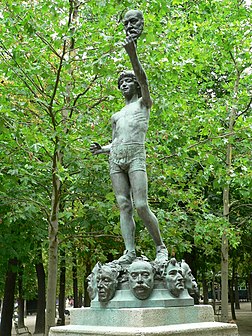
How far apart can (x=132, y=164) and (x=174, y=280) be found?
1.53 m

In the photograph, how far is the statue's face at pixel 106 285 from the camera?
245 inches

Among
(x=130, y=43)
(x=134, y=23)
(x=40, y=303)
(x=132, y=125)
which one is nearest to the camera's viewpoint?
(x=130, y=43)

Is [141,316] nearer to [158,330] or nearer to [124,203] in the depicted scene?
[158,330]

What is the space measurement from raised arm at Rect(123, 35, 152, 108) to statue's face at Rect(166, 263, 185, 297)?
2.15 meters

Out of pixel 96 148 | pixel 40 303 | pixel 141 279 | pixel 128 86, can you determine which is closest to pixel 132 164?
pixel 96 148

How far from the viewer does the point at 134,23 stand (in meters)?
6.41

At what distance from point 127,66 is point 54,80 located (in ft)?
5.45

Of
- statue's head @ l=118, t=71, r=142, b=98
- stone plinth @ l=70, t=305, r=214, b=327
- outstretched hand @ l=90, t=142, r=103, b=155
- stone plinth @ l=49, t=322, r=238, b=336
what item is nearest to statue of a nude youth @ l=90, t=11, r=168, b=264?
statue's head @ l=118, t=71, r=142, b=98

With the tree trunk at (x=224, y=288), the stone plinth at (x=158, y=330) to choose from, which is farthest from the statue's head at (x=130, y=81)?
the tree trunk at (x=224, y=288)

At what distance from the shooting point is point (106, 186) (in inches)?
494

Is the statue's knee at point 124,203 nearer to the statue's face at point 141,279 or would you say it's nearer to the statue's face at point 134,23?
the statue's face at point 141,279

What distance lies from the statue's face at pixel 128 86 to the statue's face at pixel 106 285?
2.36m

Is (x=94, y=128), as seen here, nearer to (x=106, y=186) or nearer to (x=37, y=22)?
(x=106, y=186)

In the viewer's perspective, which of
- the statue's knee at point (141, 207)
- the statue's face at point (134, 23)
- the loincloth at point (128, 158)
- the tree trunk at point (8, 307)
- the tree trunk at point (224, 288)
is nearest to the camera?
the statue's face at point (134, 23)
